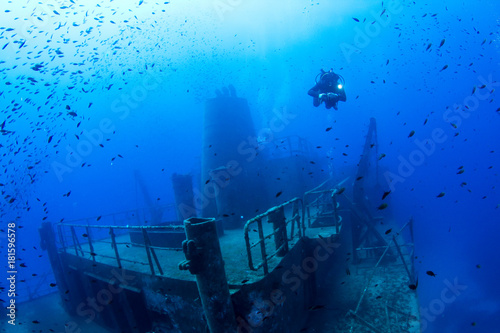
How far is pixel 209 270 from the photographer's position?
4141 millimetres

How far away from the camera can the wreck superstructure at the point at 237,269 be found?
4.61m

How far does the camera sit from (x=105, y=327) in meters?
10.1

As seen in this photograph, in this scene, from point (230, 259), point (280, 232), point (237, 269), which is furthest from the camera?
point (230, 259)

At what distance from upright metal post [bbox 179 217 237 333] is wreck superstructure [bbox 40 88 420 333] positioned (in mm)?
17

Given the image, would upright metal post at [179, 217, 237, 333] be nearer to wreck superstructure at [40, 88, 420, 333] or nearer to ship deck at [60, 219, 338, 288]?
wreck superstructure at [40, 88, 420, 333]

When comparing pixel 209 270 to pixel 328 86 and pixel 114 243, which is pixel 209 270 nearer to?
pixel 114 243

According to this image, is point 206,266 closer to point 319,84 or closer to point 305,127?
point 319,84

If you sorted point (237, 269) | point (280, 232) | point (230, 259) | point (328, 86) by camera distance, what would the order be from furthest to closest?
point (328, 86) < point (230, 259) < point (280, 232) < point (237, 269)

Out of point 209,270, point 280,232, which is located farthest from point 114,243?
point 280,232

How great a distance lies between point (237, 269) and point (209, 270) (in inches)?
70.2

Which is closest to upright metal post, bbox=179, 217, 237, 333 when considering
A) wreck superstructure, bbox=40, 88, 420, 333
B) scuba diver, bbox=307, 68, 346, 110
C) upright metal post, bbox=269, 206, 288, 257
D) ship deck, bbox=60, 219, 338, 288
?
wreck superstructure, bbox=40, 88, 420, 333

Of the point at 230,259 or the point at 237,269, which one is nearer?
the point at 237,269

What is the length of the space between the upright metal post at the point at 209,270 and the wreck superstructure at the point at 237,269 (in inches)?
0.7

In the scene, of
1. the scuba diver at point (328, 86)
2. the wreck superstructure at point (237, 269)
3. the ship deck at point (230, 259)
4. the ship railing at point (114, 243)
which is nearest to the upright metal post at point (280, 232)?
the wreck superstructure at point (237, 269)
